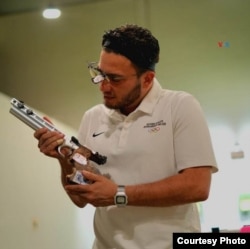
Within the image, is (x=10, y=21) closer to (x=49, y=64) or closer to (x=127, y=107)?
(x=49, y=64)

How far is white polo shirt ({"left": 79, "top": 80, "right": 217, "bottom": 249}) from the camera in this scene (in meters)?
1.19

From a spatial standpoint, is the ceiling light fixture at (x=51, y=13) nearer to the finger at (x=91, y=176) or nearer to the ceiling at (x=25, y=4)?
the ceiling at (x=25, y=4)

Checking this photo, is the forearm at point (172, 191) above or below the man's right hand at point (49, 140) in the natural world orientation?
below

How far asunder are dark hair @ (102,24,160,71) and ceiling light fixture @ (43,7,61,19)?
1.99 meters

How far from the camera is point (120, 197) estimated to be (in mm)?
1129

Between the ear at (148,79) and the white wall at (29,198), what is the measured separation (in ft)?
3.93

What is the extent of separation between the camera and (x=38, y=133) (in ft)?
4.00

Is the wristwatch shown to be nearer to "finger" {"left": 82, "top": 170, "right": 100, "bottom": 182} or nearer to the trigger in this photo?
"finger" {"left": 82, "top": 170, "right": 100, "bottom": 182}

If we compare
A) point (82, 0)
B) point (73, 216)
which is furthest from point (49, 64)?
point (73, 216)

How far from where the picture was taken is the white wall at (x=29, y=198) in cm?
230

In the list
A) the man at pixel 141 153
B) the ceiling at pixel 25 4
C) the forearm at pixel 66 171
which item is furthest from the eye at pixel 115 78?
the ceiling at pixel 25 4

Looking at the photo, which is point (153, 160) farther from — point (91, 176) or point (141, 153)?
point (91, 176)

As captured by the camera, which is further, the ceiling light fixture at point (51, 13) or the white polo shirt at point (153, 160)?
the ceiling light fixture at point (51, 13)

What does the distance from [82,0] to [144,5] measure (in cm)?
46
